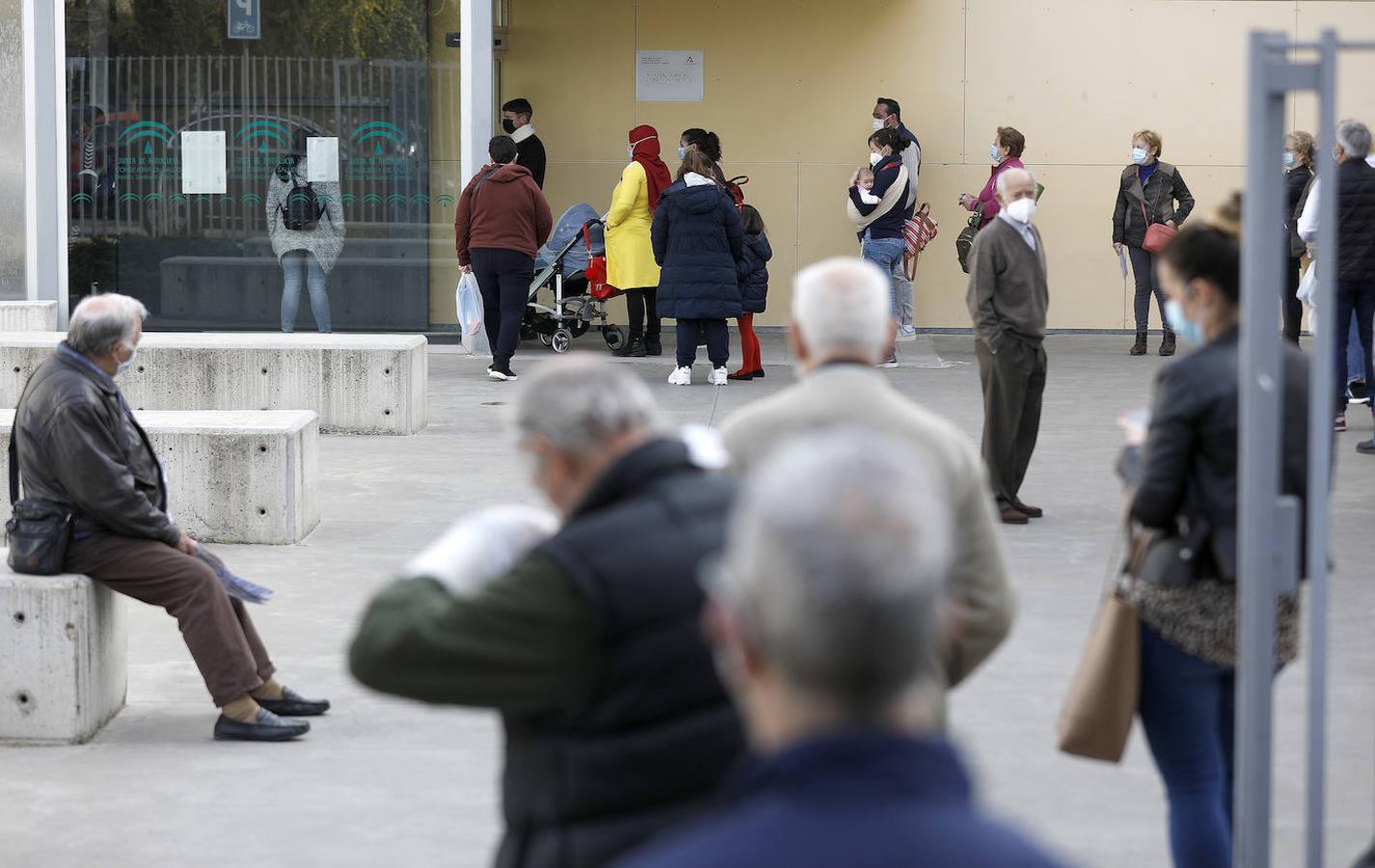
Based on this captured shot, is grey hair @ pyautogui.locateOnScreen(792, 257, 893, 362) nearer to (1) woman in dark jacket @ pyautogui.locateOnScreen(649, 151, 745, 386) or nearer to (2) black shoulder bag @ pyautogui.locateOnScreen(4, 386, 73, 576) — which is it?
(2) black shoulder bag @ pyautogui.locateOnScreen(4, 386, 73, 576)

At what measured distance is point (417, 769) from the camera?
5266 millimetres

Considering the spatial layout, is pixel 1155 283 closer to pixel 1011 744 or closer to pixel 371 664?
pixel 1011 744

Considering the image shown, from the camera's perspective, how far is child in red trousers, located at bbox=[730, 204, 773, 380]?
13.3m

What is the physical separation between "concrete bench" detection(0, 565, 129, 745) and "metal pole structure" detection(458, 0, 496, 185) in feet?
32.9

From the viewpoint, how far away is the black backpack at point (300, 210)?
1571 centimetres

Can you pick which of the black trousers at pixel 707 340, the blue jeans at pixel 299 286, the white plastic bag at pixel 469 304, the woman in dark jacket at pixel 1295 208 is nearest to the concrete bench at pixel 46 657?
the black trousers at pixel 707 340

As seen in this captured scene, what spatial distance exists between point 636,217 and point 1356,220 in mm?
5666

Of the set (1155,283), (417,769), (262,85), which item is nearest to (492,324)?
(262,85)

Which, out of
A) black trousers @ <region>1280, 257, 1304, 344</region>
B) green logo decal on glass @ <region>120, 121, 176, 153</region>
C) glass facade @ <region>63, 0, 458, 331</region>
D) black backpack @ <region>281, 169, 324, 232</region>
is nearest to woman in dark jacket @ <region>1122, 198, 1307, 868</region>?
black trousers @ <region>1280, 257, 1304, 344</region>

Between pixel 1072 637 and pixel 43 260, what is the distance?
11.3m

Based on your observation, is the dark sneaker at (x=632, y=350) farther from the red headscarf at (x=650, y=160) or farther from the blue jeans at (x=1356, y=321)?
the blue jeans at (x=1356, y=321)

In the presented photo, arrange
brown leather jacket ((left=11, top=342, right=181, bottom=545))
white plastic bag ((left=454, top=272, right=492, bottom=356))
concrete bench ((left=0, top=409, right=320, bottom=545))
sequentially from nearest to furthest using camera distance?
brown leather jacket ((left=11, top=342, right=181, bottom=545)) < concrete bench ((left=0, top=409, right=320, bottom=545)) < white plastic bag ((left=454, top=272, right=492, bottom=356))

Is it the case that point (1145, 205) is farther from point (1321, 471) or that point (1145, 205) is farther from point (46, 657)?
point (1321, 471)

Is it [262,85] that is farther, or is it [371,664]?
[262,85]
